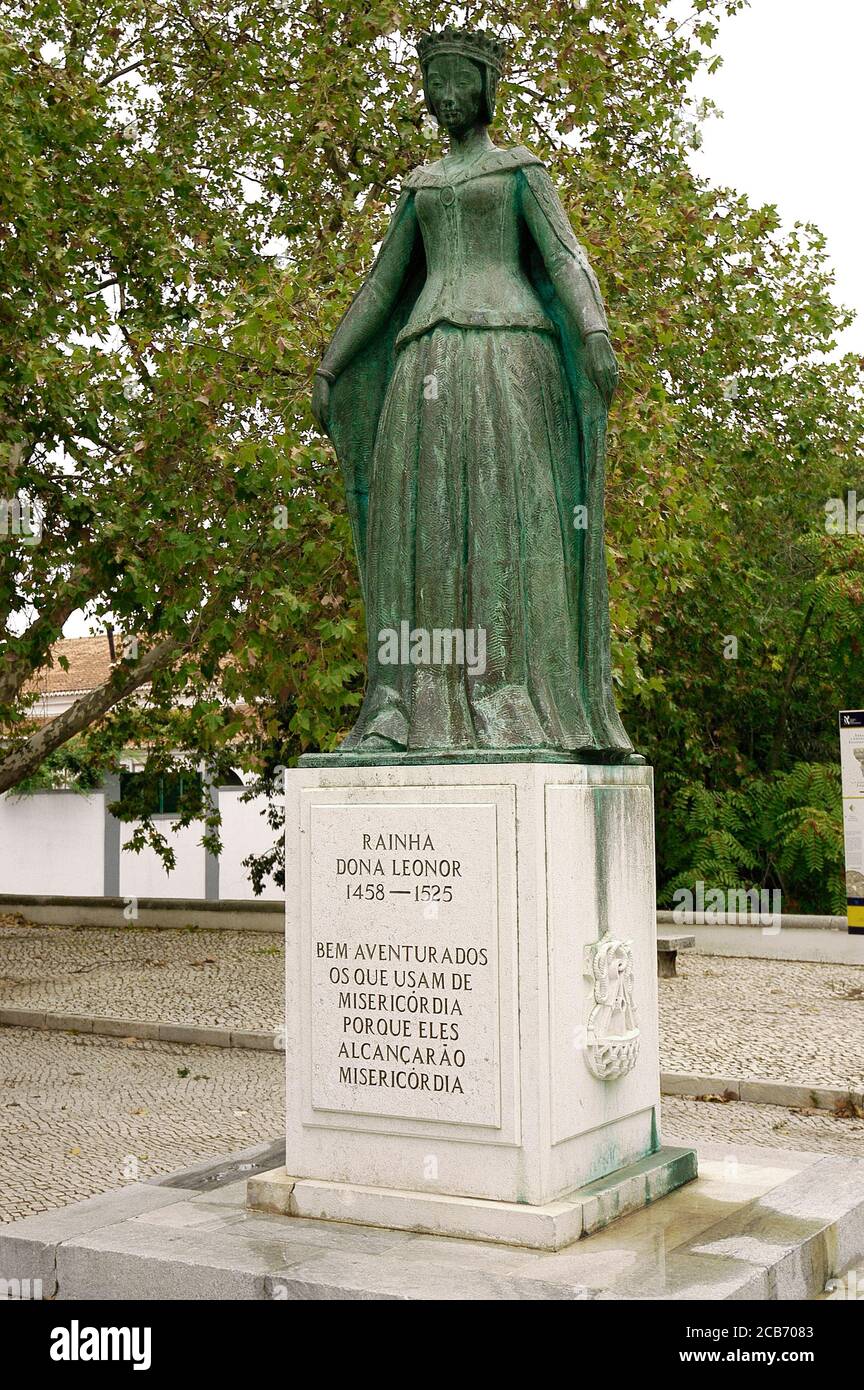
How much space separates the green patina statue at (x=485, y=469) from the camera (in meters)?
4.56

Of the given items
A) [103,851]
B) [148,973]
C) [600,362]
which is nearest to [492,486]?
[600,362]

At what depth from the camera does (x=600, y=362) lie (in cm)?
461

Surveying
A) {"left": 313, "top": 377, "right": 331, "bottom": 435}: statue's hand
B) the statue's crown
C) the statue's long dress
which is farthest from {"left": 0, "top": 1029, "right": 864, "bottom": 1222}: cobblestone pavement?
the statue's crown

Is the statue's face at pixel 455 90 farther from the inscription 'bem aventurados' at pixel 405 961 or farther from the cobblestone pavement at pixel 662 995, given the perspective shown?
the cobblestone pavement at pixel 662 995

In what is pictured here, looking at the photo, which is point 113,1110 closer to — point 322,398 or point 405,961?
point 405,961

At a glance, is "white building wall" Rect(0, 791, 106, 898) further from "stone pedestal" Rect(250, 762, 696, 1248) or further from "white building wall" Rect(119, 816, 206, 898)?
"stone pedestal" Rect(250, 762, 696, 1248)

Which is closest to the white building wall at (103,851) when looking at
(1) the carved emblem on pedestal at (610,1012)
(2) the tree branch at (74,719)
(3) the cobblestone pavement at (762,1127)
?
(2) the tree branch at (74,719)

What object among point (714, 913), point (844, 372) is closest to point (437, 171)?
point (714, 913)

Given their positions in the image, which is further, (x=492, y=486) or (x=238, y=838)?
(x=238, y=838)

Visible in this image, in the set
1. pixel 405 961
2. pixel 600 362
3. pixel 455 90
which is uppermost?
pixel 455 90

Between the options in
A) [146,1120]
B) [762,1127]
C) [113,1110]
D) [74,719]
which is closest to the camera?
[762,1127]

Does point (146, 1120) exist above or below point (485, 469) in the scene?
below

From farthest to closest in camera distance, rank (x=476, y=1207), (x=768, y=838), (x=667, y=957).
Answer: (x=768, y=838) < (x=667, y=957) < (x=476, y=1207)

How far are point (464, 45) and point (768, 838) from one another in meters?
12.0
